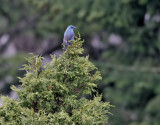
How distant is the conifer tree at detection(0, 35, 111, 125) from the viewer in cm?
473

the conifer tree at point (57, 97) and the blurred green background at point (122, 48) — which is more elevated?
the blurred green background at point (122, 48)

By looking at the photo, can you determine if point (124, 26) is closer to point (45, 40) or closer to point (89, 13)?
point (89, 13)

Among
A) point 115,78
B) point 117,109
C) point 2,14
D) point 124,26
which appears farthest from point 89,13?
point 2,14

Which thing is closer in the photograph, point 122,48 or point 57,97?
point 57,97

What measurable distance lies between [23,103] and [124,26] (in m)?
7.83

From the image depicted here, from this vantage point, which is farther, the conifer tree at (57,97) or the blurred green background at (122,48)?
the blurred green background at (122,48)

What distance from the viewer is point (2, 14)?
16.3m

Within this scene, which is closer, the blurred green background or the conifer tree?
the conifer tree

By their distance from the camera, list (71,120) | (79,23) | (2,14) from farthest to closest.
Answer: (2,14) < (79,23) < (71,120)

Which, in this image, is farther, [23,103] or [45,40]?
[45,40]

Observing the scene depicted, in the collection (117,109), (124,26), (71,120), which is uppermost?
(124,26)

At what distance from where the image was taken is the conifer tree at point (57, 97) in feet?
15.5

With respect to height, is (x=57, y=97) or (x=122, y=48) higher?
(x=122, y=48)

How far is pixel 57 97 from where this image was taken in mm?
5004
